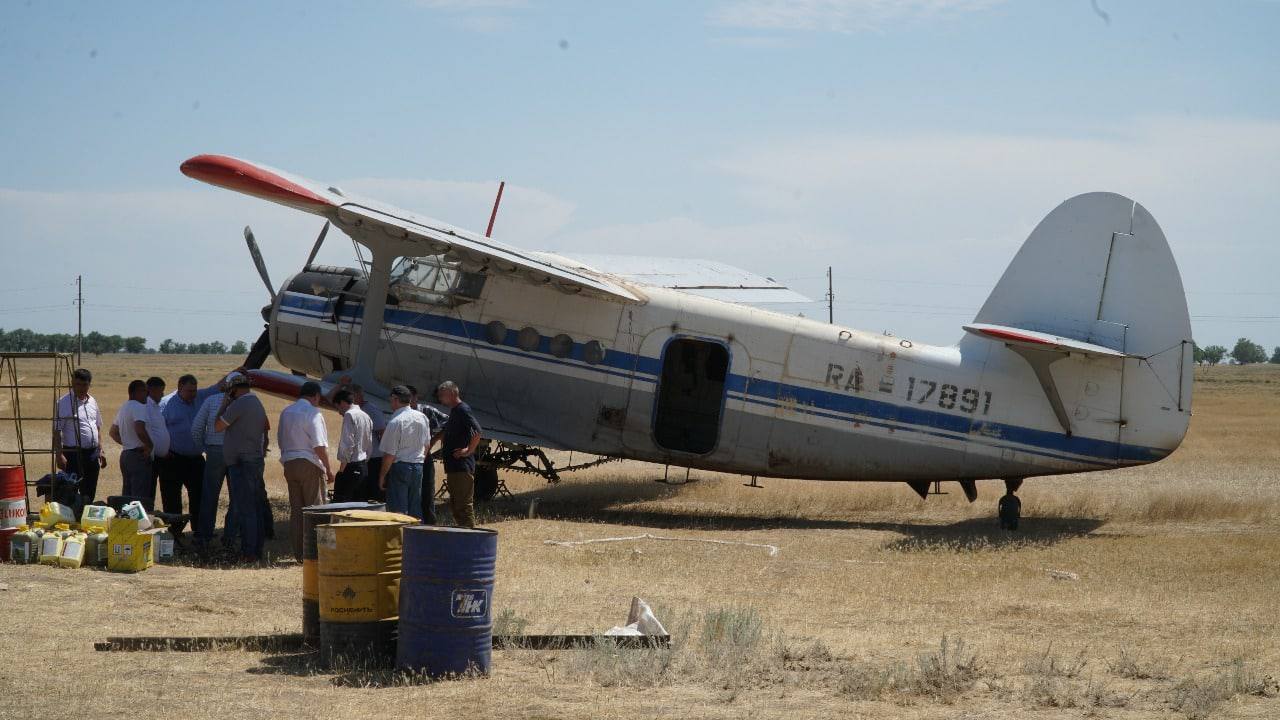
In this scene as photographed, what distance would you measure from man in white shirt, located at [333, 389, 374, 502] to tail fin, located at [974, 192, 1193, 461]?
26.2 ft

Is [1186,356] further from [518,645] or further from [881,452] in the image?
[518,645]

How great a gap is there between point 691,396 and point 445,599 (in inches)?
358

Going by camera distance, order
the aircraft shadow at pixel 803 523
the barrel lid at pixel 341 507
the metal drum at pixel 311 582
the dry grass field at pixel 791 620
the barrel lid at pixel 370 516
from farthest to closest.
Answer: the aircraft shadow at pixel 803 523, the barrel lid at pixel 341 507, the metal drum at pixel 311 582, the barrel lid at pixel 370 516, the dry grass field at pixel 791 620

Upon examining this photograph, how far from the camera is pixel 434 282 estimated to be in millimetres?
16031

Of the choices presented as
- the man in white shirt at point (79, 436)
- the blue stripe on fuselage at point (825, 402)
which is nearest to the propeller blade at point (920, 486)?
the blue stripe on fuselage at point (825, 402)

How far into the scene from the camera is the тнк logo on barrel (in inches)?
289

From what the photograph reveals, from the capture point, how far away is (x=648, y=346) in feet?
51.2

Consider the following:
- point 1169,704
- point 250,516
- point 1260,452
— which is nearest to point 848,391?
point 250,516

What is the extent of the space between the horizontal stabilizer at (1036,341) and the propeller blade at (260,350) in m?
9.71

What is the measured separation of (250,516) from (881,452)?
7.62 meters

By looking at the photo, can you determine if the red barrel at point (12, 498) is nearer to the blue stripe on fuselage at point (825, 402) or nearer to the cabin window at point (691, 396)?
the blue stripe on fuselage at point (825, 402)

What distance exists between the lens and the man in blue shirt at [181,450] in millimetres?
13273

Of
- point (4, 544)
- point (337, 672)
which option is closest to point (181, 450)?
point (4, 544)

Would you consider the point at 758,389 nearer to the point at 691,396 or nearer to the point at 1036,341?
the point at 691,396
